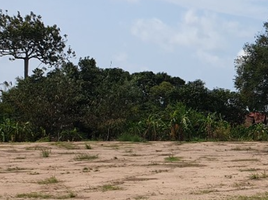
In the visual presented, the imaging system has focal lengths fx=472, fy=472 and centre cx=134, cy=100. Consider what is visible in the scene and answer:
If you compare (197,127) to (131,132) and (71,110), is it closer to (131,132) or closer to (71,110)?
(131,132)

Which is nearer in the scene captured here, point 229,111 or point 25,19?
point 229,111

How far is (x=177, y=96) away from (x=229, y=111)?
10.8 ft

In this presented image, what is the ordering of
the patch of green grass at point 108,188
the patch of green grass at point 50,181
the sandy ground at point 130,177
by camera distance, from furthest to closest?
1. the patch of green grass at point 50,181
2. the patch of green grass at point 108,188
3. the sandy ground at point 130,177

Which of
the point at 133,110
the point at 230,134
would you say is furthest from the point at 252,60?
the point at 133,110

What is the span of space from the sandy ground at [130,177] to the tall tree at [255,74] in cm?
833

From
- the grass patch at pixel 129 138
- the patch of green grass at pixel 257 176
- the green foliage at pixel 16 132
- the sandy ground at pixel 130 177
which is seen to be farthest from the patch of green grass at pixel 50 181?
the green foliage at pixel 16 132

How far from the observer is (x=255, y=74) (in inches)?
811

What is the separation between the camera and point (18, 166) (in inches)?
430

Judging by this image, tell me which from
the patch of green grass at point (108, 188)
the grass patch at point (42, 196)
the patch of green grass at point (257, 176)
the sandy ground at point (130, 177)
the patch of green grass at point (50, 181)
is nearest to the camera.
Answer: the grass patch at point (42, 196)

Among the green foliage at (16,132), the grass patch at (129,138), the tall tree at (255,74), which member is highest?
the tall tree at (255,74)

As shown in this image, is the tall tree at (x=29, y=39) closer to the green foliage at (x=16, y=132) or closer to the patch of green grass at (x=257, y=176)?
the green foliage at (x=16, y=132)

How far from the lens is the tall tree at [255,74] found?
66.6ft

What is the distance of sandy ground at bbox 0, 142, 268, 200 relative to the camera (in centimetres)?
698

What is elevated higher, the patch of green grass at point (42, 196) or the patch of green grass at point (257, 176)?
the patch of green grass at point (257, 176)
